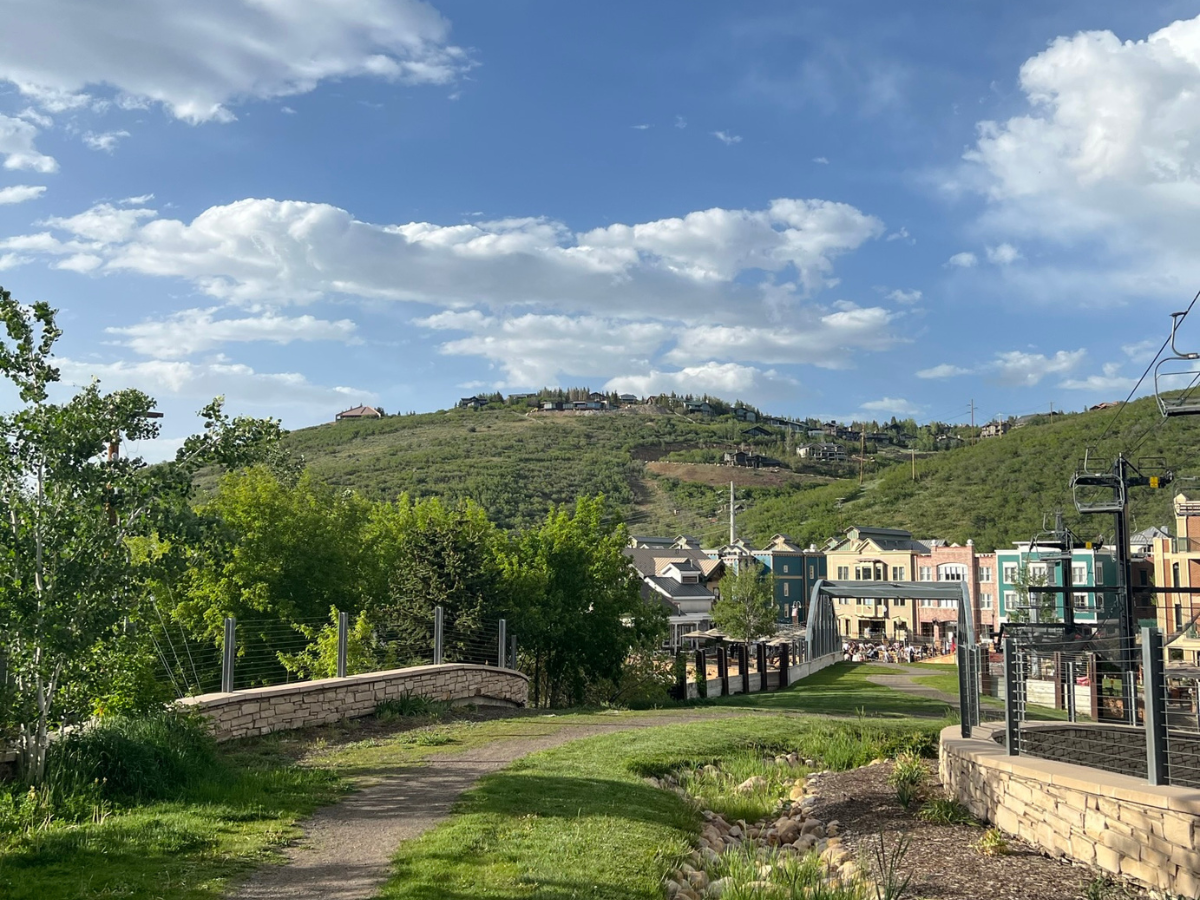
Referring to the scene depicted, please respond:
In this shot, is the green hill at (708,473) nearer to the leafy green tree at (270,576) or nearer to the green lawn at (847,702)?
the green lawn at (847,702)

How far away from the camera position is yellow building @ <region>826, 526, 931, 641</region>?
72250 mm


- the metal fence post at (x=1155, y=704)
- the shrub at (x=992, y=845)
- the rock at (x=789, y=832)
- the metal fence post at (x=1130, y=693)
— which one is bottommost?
the rock at (x=789, y=832)

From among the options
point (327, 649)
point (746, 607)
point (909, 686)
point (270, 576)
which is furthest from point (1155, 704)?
point (746, 607)

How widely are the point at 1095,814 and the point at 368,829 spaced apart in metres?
5.81

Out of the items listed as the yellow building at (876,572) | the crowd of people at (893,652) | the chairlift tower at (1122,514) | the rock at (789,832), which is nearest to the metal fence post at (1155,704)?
the rock at (789,832)

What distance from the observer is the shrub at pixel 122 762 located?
7.93 m

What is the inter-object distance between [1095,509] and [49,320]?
75.0 ft

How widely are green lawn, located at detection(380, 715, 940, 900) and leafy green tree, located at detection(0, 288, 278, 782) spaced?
3.40m

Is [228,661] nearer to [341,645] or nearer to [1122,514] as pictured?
[341,645]

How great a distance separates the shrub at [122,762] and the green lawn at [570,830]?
255 cm

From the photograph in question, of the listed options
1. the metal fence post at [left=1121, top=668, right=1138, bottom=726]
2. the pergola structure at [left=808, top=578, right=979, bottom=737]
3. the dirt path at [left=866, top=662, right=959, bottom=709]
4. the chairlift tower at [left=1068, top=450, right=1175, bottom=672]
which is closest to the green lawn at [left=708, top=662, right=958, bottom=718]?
the dirt path at [left=866, top=662, right=959, bottom=709]

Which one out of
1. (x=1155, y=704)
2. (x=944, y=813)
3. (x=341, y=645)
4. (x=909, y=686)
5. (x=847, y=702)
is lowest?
(x=909, y=686)

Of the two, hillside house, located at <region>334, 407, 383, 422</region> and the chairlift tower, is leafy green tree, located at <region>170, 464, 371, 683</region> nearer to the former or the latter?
the chairlift tower

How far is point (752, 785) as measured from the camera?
11664mm
